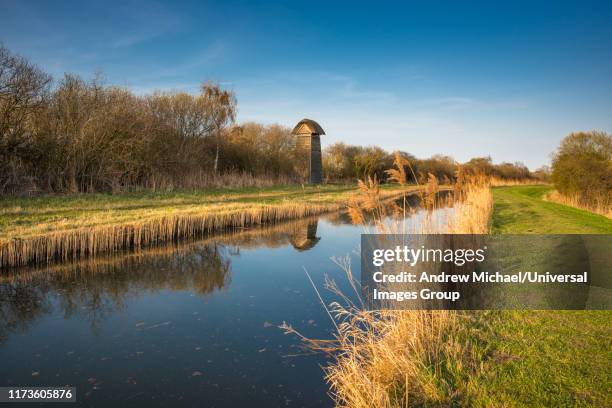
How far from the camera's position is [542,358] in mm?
3541

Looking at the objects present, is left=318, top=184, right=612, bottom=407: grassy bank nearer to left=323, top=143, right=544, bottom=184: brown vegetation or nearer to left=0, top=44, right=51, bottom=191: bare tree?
left=0, top=44, right=51, bottom=191: bare tree

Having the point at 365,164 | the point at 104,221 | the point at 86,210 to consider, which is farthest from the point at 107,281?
the point at 365,164

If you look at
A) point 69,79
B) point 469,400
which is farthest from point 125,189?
point 469,400

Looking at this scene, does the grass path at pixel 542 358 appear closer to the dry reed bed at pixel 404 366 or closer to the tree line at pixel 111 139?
the dry reed bed at pixel 404 366

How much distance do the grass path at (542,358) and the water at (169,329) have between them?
1.56 meters

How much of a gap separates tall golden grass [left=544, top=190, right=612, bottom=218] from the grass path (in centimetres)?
1147

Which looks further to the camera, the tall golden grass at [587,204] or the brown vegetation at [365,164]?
the brown vegetation at [365,164]

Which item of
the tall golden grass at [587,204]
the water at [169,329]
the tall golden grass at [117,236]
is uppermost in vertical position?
the tall golden grass at [587,204]

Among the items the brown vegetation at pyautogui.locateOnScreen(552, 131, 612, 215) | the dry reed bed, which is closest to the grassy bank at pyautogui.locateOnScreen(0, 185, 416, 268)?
the dry reed bed

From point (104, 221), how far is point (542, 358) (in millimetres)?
9181

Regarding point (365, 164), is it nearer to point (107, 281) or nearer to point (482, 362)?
point (107, 281)

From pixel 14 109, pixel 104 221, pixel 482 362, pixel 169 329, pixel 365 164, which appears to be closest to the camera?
pixel 482 362

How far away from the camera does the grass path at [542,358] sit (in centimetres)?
298

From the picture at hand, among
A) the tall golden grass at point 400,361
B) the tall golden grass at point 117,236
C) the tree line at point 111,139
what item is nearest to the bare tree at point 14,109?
the tree line at point 111,139
